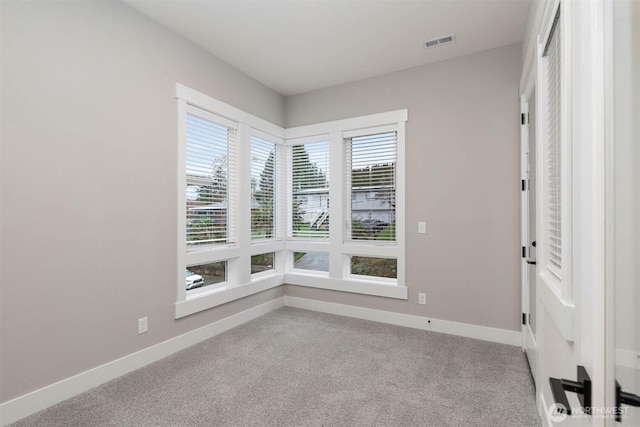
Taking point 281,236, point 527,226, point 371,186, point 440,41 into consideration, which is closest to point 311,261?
point 281,236

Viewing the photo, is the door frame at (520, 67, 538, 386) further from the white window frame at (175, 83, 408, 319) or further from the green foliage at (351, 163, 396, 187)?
the green foliage at (351, 163, 396, 187)

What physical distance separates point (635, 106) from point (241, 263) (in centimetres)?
348

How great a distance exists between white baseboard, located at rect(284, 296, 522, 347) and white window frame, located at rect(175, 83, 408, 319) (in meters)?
0.24

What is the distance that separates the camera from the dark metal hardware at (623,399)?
0.55 metres

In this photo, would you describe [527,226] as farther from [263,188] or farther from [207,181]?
[207,181]

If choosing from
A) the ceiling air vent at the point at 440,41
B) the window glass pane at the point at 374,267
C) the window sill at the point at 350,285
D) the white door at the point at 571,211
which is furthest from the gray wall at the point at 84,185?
the white door at the point at 571,211

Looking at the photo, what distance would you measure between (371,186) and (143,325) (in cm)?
282

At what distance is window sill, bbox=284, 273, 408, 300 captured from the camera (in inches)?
141

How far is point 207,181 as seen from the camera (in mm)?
3256

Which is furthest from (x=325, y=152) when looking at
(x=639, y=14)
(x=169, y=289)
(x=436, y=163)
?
(x=639, y=14)

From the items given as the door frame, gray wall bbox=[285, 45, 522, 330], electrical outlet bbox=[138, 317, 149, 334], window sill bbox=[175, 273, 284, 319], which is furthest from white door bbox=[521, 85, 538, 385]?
electrical outlet bbox=[138, 317, 149, 334]

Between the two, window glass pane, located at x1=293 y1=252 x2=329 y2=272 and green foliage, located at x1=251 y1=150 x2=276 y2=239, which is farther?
window glass pane, located at x1=293 y1=252 x2=329 y2=272

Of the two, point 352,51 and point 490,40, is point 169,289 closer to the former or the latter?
point 352,51

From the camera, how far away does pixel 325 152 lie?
13.8ft
